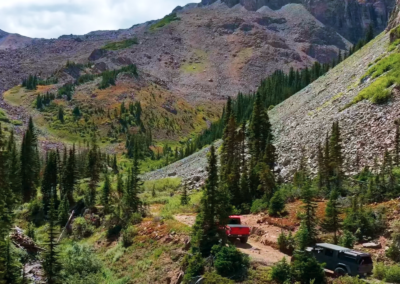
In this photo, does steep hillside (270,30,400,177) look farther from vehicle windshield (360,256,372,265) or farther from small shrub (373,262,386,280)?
vehicle windshield (360,256,372,265)

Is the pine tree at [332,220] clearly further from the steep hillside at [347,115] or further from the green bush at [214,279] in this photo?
the steep hillside at [347,115]

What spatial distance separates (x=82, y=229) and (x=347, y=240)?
29853 millimetres

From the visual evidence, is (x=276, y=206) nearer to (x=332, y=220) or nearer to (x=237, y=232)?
(x=237, y=232)

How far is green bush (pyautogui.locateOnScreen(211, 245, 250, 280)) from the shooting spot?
24953mm

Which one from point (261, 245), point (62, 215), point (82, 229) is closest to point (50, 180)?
point (62, 215)

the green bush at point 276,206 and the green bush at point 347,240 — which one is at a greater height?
the green bush at point 276,206

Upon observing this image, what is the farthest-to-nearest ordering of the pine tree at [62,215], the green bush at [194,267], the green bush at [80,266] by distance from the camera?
the pine tree at [62,215] → the green bush at [80,266] → the green bush at [194,267]

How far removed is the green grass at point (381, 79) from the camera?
161 ft

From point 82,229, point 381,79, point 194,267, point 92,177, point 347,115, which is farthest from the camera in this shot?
point 92,177

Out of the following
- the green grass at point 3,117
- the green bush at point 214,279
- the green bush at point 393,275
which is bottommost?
the green bush at point 214,279

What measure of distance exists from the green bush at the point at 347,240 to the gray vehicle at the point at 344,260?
10.8 feet

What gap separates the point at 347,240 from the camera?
92.3 ft

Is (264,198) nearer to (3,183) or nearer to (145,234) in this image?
(145,234)

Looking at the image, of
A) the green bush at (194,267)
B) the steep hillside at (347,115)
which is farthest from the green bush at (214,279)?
the steep hillside at (347,115)
